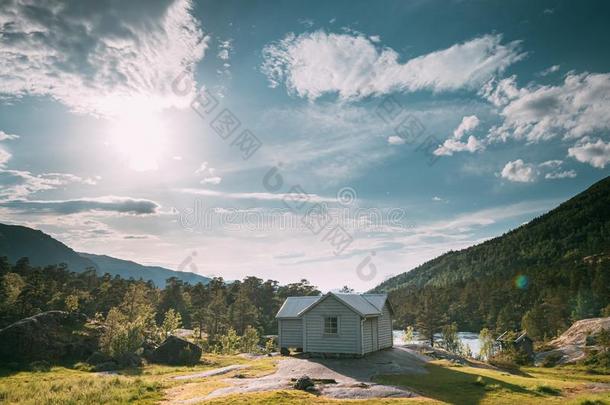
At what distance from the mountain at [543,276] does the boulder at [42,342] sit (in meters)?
72.5

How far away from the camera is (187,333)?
7250cm

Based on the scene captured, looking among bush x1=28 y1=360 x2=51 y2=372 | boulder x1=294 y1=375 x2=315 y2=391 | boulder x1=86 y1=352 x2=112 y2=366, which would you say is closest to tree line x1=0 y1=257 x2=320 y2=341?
boulder x1=86 y1=352 x2=112 y2=366

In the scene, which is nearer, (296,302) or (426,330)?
(296,302)

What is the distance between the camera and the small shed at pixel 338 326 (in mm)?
30234

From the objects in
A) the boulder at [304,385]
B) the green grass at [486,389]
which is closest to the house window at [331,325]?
the green grass at [486,389]

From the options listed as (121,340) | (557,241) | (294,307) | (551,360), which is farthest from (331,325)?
(557,241)

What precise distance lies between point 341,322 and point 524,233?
193760 mm

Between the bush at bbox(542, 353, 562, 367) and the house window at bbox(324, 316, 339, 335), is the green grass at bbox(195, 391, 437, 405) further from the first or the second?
the bush at bbox(542, 353, 562, 367)

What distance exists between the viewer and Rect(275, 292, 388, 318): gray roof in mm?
31297

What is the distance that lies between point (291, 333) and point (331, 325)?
562 cm

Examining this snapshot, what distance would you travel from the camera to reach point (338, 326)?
101 ft

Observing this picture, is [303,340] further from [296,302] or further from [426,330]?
[426,330]

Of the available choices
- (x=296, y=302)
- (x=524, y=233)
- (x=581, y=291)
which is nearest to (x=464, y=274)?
(x=524, y=233)

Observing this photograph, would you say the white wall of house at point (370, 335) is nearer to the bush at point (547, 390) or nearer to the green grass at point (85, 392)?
the bush at point (547, 390)
